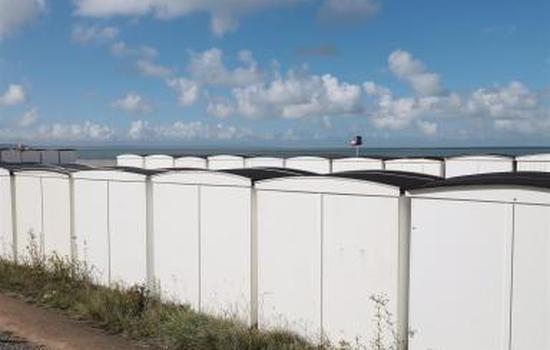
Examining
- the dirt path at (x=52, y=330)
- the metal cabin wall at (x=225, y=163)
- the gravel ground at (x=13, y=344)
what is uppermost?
the metal cabin wall at (x=225, y=163)

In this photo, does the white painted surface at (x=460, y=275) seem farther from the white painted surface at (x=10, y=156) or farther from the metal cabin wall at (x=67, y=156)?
the metal cabin wall at (x=67, y=156)

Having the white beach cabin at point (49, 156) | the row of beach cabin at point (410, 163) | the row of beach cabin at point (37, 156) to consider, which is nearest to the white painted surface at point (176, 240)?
the row of beach cabin at point (410, 163)

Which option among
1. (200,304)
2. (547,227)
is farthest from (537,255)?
(200,304)

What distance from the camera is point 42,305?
1068cm

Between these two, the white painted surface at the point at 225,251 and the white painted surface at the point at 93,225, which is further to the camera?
the white painted surface at the point at 93,225

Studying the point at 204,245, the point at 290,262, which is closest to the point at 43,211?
the point at 204,245

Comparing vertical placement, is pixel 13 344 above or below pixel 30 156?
below

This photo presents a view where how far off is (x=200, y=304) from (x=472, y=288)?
449cm

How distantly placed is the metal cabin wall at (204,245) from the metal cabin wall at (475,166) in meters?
8.58

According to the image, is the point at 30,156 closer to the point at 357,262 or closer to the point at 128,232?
the point at 128,232

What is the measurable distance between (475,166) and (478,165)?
0.09 m

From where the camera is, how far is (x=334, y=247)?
7926 mm

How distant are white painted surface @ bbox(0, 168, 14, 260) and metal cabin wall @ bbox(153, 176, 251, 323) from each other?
16.5ft

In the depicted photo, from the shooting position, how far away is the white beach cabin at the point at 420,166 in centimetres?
1742
